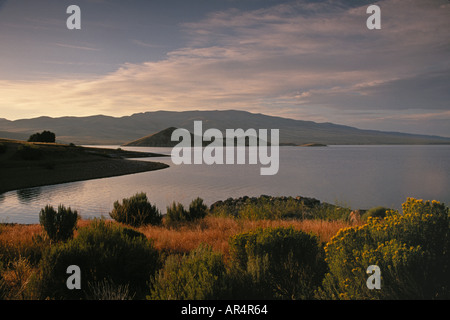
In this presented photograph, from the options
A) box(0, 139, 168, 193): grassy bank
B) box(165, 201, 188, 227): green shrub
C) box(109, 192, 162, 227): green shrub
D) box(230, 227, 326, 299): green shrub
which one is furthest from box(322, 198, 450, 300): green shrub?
box(0, 139, 168, 193): grassy bank

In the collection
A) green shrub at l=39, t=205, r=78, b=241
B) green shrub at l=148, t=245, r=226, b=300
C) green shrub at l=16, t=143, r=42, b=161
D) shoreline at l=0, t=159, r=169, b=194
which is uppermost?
green shrub at l=16, t=143, r=42, b=161

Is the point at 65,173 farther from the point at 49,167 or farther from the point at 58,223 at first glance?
A: the point at 58,223

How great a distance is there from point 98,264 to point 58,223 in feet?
14.0

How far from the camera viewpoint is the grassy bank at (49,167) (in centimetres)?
3694

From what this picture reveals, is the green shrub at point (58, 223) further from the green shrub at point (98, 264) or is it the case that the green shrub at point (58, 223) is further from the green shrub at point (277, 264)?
the green shrub at point (277, 264)

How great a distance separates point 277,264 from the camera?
5535 millimetres

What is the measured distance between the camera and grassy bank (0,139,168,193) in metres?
36.9

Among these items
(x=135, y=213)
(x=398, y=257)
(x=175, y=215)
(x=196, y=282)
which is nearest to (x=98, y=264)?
(x=196, y=282)

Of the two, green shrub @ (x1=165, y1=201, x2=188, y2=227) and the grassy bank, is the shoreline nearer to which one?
the grassy bank

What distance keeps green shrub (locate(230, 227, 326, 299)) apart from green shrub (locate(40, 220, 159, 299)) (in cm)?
175

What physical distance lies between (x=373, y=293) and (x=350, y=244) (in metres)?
0.81

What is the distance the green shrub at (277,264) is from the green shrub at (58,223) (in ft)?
18.5
